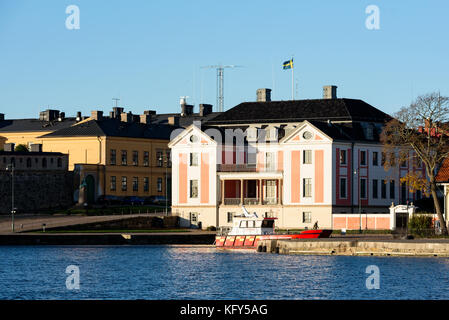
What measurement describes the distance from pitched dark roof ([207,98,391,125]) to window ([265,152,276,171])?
6.22m

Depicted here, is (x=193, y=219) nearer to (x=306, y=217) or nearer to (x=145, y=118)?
(x=306, y=217)

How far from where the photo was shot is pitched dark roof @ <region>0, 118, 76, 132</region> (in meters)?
146

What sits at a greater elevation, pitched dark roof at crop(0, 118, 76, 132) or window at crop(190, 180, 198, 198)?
pitched dark roof at crop(0, 118, 76, 132)

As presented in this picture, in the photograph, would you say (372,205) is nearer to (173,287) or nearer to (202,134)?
(202,134)

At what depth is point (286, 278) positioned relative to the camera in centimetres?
6138

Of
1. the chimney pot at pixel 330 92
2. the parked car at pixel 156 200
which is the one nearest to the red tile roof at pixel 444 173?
the chimney pot at pixel 330 92

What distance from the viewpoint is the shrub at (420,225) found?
85.4 m

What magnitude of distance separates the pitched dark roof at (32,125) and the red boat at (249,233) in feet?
200

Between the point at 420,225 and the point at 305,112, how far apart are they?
1194 inches

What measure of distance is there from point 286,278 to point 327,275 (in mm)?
2943

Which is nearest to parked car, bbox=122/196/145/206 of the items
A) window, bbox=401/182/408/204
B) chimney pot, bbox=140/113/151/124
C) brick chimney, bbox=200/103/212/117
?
chimney pot, bbox=140/113/151/124

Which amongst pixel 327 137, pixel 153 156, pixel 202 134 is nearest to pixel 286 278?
pixel 327 137

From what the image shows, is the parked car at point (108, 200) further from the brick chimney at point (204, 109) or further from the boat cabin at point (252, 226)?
the boat cabin at point (252, 226)

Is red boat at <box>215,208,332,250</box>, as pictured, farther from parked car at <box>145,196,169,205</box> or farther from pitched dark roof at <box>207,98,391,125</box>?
parked car at <box>145,196,169,205</box>
